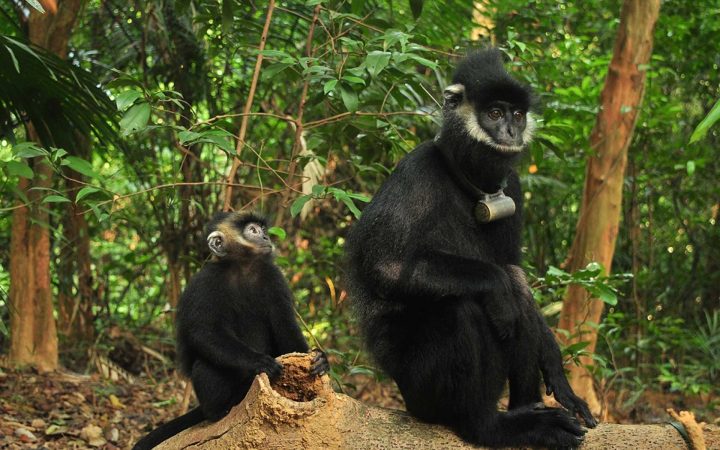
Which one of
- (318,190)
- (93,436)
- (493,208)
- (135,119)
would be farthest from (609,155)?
(93,436)

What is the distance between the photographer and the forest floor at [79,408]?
5.66m

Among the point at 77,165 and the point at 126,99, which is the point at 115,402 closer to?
the point at 77,165

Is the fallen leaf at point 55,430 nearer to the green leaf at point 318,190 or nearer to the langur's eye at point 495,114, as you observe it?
the green leaf at point 318,190

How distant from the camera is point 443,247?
398cm

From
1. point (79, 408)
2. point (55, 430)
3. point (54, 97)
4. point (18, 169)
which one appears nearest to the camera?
point (18, 169)

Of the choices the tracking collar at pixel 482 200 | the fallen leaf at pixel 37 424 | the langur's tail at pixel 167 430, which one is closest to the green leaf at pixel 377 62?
the tracking collar at pixel 482 200

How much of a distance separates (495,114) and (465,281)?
0.91m

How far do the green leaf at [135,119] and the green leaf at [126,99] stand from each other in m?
0.06

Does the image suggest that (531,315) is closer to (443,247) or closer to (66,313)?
(443,247)

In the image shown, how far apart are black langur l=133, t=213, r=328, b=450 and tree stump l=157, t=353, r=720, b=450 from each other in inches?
12.0

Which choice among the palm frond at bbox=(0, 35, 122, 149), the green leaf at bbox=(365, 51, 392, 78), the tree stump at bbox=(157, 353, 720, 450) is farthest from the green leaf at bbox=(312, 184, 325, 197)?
the palm frond at bbox=(0, 35, 122, 149)

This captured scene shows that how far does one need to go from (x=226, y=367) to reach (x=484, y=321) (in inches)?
54.5

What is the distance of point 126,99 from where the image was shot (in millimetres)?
4039

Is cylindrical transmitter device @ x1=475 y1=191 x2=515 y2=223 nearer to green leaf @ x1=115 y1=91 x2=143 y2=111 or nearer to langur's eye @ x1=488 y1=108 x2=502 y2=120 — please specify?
langur's eye @ x1=488 y1=108 x2=502 y2=120
